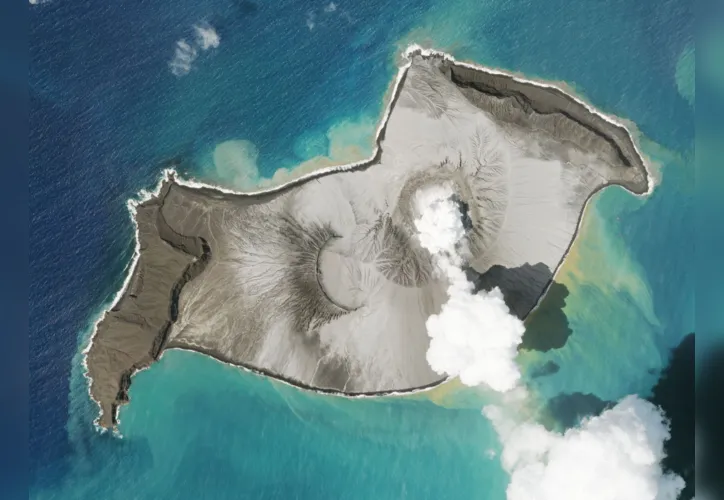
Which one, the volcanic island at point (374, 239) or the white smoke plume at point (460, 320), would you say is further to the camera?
the volcanic island at point (374, 239)

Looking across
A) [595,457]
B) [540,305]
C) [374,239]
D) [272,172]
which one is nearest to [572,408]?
[595,457]

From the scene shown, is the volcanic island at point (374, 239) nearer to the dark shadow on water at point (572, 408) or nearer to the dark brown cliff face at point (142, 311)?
the dark brown cliff face at point (142, 311)

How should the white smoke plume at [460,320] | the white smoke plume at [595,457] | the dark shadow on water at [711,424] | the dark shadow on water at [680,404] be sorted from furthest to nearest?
1. the dark shadow on water at [680,404]
2. the dark shadow on water at [711,424]
3. the white smoke plume at [460,320]
4. the white smoke plume at [595,457]

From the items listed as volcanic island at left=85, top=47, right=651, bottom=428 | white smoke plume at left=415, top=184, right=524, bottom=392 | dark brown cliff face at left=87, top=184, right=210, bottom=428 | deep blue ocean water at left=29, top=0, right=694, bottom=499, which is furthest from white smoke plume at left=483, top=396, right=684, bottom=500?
dark brown cliff face at left=87, top=184, right=210, bottom=428

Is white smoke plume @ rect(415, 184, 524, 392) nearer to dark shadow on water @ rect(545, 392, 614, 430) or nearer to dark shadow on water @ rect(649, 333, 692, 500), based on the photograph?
dark shadow on water @ rect(545, 392, 614, 430)

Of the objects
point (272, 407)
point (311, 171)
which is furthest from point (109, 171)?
point (272, 407)

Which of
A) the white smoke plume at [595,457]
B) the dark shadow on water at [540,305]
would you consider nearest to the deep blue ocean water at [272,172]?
the dark shadow on water at [540,305]
